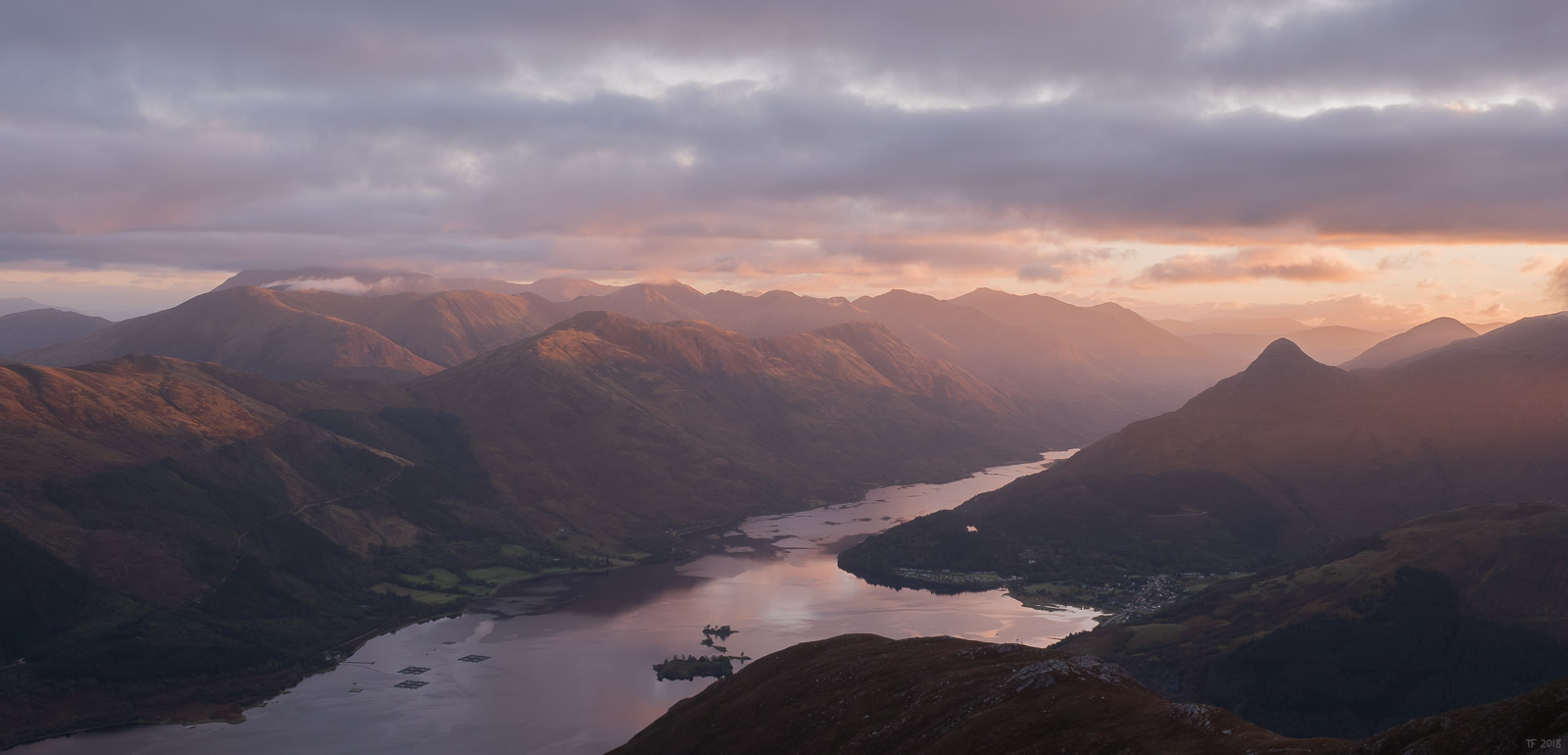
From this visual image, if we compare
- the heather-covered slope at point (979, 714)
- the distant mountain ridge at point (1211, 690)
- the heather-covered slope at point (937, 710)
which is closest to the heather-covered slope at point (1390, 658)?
the distant mountain ridge at point (1211, 690)

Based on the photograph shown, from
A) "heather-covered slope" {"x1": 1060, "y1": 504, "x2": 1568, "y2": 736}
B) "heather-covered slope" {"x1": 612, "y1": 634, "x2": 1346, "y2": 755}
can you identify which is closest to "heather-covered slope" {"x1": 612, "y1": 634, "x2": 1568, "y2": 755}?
"heather-covered slope" {"x1": 612, "y1": 634, "x2": 1346, "y2": 755}

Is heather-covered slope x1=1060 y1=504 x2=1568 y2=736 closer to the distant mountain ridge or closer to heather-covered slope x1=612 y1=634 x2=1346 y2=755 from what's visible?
the distant mountain ridge

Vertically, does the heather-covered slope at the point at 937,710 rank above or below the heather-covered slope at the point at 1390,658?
above

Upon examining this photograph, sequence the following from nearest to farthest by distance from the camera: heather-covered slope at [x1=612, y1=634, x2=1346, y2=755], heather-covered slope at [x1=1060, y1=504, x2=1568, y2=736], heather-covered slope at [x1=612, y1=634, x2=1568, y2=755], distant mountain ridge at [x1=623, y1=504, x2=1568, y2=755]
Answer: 1. heather-covered slope at [x1=612, y1=634, x2=1568, y2=755]
2. distant mountain ridge at [x1=623, y1=504, x2=1568, y2=755]
3. heather-covered slope at [x1=612, y1=634, x2=1346, y2=755]
4. heather-covered slope at [x1=1060, y1=504, x2=1568, y2=736]

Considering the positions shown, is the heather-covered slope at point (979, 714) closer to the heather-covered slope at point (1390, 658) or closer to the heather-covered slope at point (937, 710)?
the heather-covered slope at point (937, 710)

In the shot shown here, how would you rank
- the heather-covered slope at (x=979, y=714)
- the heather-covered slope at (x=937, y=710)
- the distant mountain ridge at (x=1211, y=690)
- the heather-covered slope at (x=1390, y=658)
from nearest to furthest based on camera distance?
the heather-covered slope at (x=979, y=714) → the distant mountain ridge at (x=1211, y=690) → the heather-covered slope at (x=937, y=710) → the heather-covered slope at (x=1390, y=658)

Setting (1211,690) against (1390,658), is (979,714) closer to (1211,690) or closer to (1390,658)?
(1211,690)

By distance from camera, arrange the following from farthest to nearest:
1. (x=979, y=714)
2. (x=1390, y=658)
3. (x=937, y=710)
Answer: (x=1390, y=658), (x=937, y=710), (x=979, y=714)

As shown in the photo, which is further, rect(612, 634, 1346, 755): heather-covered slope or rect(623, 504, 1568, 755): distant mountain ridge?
rect(612, 634, 1346, 755): heather-covered slope

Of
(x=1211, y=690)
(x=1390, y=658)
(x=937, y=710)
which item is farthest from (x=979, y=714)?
(x=1390, y=658)

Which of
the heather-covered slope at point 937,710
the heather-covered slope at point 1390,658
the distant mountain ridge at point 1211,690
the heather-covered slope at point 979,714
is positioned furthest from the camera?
the heather-covered slope at point 1390,658

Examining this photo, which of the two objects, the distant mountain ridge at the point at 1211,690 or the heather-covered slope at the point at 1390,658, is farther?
the heather-covered slope at the point at 1390,658

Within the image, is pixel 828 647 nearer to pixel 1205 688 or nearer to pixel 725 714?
pixel 725 714
